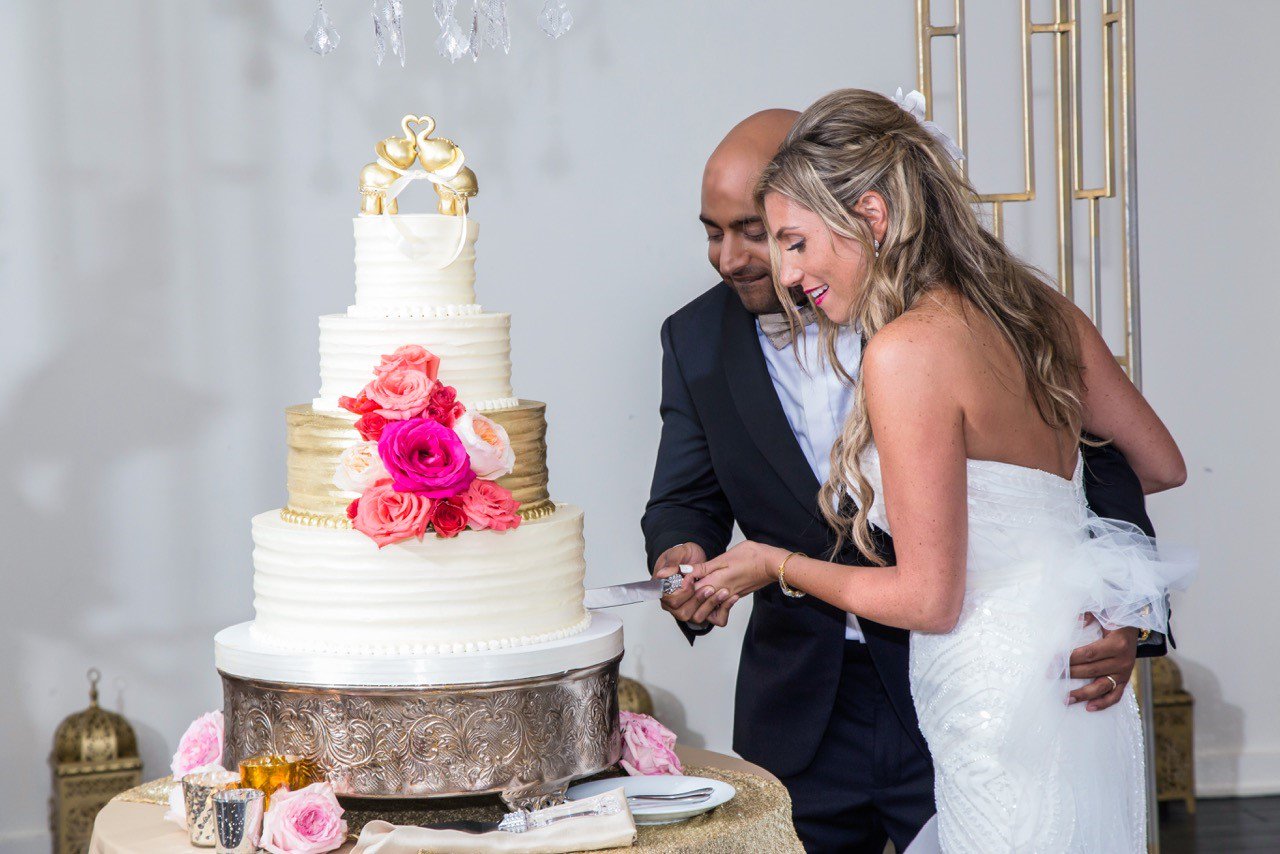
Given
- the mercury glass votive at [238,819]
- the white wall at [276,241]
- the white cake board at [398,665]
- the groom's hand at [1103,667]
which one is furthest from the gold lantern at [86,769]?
the groom's hand at [1103,667]

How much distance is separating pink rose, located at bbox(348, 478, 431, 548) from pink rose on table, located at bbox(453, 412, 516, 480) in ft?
0.33

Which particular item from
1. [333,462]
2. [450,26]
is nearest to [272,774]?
[333,462]

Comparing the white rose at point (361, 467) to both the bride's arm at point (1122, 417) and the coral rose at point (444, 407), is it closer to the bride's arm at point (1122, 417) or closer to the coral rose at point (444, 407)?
the coral rose at point (444, 407)

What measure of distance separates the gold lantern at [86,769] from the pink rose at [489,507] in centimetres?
257

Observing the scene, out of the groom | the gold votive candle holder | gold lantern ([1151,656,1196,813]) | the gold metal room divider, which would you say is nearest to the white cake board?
the gold votive candle holder

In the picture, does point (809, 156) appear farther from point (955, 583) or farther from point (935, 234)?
point (955, 583)

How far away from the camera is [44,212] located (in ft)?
13.5

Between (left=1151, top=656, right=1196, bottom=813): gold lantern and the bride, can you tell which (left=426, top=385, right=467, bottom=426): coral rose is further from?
(left=1151, top=656, right=1196, bottom=813): gold lantern

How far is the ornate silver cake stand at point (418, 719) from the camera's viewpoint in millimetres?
1910

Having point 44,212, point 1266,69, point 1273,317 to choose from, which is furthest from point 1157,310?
point 44,212

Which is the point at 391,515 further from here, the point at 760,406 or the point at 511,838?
the point at 760,406

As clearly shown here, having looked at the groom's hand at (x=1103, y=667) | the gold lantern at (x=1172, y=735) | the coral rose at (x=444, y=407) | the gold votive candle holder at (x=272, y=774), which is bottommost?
the gold lantern at (x=1172, y=735)

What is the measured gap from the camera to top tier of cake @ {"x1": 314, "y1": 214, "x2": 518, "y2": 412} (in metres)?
2.07

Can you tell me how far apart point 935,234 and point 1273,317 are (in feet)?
10.7
